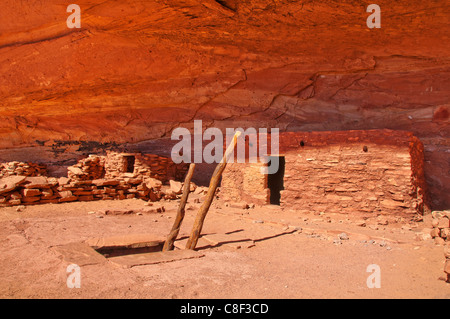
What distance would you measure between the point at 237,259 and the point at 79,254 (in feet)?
6.03

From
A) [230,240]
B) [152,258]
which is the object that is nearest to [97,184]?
[230,240]

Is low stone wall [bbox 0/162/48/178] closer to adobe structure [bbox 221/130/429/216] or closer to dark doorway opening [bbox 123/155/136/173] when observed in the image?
dark doorway opening [bbox 123/155/136/173]

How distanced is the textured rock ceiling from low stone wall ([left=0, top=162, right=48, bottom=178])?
163 cm

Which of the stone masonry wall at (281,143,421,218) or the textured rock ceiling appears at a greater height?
the textured rock ceiling

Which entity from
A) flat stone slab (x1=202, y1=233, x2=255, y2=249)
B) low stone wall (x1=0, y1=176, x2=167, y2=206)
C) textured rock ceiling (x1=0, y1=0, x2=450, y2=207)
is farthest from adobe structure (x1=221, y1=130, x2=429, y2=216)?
low stone wall (x1=0, y1=176, x2=167, y2=206)

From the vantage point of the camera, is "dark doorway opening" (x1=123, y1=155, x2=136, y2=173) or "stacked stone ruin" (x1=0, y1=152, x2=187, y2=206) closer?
"stacked stone ruin" (x1=0, y1=152, x2=187, y2=206)

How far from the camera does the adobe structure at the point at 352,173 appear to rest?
6551 mm

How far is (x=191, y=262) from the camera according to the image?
151 inches

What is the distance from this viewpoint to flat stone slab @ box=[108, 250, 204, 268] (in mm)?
3549

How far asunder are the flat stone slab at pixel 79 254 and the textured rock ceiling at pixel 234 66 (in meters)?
4.64

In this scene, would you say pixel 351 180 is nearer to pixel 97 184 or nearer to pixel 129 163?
pixel 97 184

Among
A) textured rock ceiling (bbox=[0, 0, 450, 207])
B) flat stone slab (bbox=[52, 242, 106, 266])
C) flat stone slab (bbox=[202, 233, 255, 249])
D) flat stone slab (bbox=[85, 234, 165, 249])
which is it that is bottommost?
flat stone slab (bbox=[202, 233, 255, 249])
